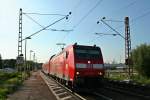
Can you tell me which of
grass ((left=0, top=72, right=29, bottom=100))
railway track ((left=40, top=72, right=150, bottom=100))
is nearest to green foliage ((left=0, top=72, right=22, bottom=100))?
grass ((left=0, top=72, right=29, bottom=100))

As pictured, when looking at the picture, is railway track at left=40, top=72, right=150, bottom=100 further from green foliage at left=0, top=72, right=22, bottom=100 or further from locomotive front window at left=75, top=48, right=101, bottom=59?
green foliage at left=0, top=72, right=22, bottom=100

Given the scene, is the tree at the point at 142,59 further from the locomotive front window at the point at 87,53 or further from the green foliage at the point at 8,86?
the locomotive front window at the point at 87,53

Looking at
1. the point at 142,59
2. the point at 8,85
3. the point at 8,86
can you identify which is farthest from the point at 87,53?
the point at 142,59

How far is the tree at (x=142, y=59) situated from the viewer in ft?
149

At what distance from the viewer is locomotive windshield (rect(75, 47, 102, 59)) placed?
A: 81.4ft

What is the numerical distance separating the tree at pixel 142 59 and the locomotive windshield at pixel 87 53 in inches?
843

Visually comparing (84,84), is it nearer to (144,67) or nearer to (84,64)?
(84,64)

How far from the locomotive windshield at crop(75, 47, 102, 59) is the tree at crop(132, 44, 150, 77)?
70.2 ft

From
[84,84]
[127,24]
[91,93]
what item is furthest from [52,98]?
[127,24]

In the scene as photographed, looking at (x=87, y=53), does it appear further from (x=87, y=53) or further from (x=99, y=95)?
(x=99, y=95)

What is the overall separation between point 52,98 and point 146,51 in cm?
2735

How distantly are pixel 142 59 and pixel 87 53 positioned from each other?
2232 centimetres

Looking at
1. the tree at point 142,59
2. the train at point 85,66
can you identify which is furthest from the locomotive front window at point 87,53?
the tree at point 142,59

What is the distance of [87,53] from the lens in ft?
82.1
